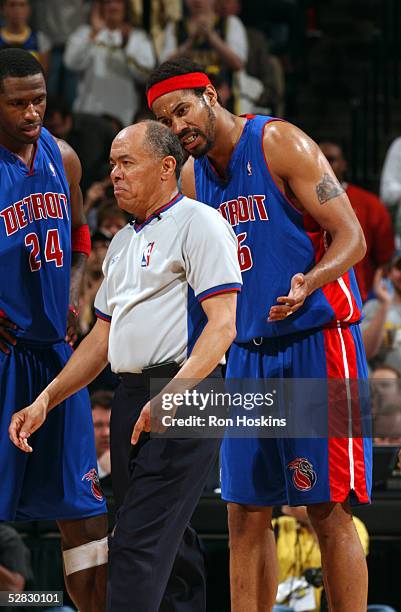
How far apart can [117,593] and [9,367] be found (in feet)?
3.61

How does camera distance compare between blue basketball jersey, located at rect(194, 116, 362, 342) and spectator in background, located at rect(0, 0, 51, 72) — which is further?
spectator in background, located at rect(0, 0, 51, 72)

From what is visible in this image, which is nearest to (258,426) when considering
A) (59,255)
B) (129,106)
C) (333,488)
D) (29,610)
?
(333,488)

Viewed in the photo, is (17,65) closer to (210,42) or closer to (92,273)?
(92,273)

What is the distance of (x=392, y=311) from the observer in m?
7.43

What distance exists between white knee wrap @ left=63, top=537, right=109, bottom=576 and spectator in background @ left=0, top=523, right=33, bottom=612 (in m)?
0.82

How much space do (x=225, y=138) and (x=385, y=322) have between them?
9.49 ft

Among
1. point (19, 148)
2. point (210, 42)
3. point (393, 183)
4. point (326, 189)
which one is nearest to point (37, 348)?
point (19, 148)

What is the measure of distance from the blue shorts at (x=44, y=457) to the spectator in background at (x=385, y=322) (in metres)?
2.96

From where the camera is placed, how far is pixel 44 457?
4.25 metres

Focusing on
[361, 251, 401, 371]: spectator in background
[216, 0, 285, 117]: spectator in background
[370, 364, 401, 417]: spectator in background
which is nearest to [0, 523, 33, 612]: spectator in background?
[370, 364, 401, 417]: spectator in background

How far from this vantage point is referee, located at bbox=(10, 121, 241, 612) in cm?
352

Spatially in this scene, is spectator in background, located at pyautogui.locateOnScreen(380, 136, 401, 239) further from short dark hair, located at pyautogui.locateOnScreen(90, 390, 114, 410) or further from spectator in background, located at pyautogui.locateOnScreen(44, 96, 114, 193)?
short dark hair, located at pyautogui.locateOnScreen(90, 390, 114, 410)

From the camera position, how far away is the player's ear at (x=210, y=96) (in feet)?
14.2

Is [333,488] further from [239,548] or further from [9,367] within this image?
[9,367]
